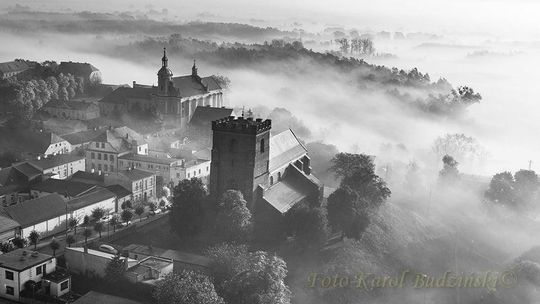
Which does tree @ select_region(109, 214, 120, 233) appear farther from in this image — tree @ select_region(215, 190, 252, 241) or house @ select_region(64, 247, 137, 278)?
tree @ select_region(215, 190, 252, 241)

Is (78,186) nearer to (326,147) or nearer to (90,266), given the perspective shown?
(90,266)

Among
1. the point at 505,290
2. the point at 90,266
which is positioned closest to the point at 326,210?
the point at 505,290

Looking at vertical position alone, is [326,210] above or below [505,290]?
above

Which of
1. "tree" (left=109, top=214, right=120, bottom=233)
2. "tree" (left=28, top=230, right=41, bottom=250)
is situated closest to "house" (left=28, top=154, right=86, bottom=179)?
"tree" (left=109, top=214, right=120, bottom=233)

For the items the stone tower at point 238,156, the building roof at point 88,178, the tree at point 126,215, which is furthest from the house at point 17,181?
the stone tower at point 238,156

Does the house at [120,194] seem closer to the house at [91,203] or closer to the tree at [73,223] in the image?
the house at [91,203]

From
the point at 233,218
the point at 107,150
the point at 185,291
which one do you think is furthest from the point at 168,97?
the point at 185,291
